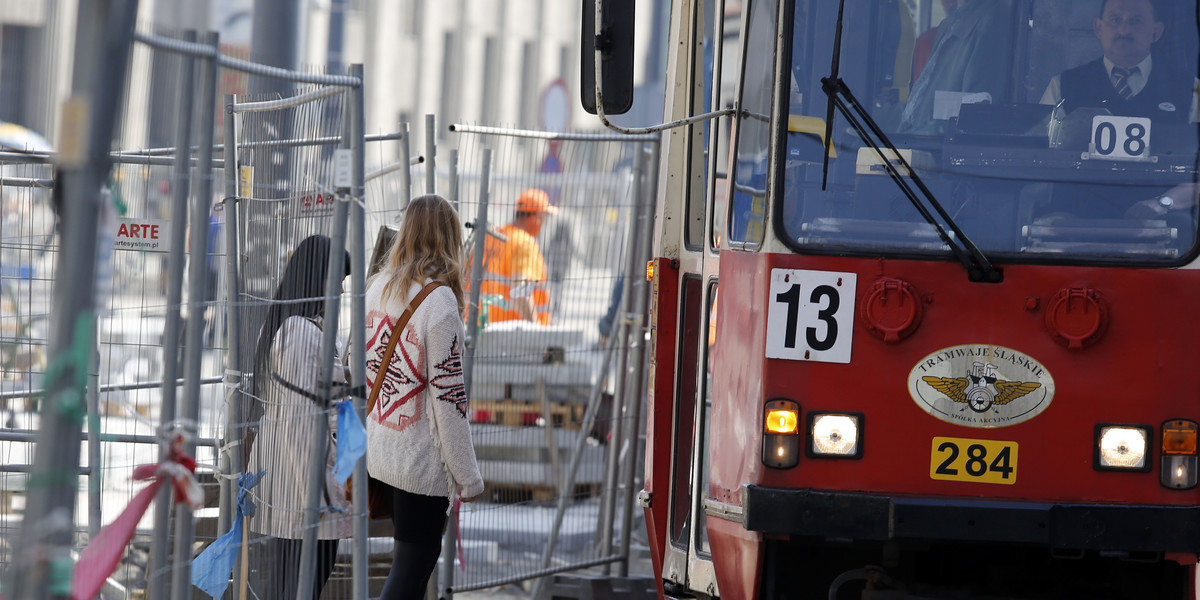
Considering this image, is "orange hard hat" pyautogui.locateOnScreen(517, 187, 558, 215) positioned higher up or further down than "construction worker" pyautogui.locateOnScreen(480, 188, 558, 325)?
higher up

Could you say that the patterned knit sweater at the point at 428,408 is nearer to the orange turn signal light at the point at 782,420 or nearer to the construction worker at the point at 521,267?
the orange turn signal light at the point at 782,420

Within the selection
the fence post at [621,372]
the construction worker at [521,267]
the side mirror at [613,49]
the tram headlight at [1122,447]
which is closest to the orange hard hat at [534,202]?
the construction worker at [521,267]

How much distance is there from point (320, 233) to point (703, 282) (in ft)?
4.57

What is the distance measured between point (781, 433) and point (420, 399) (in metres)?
1.34

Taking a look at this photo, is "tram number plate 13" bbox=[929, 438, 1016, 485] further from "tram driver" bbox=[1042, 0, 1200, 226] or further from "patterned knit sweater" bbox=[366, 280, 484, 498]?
"patterned knit sweater" bbox=[366, 280, 484, 498]

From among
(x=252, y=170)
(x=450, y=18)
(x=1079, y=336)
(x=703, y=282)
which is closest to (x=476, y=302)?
(x=703, y=282)

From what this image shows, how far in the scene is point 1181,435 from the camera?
160 inches

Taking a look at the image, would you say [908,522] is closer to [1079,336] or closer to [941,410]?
[941,410]

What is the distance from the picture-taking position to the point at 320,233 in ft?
13.8

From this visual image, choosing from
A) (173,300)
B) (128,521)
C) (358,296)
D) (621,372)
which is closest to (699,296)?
(358,296)

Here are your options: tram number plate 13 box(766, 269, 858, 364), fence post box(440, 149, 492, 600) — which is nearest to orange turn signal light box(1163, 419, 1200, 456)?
tram number plate 13 box(766, 269, 858, 364)

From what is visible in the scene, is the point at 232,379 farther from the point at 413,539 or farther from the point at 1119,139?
the point at 1119,139

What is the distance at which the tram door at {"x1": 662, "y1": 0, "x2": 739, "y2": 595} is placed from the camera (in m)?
4.71

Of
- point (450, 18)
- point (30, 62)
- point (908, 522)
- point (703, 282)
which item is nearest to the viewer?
point (30, 62)
